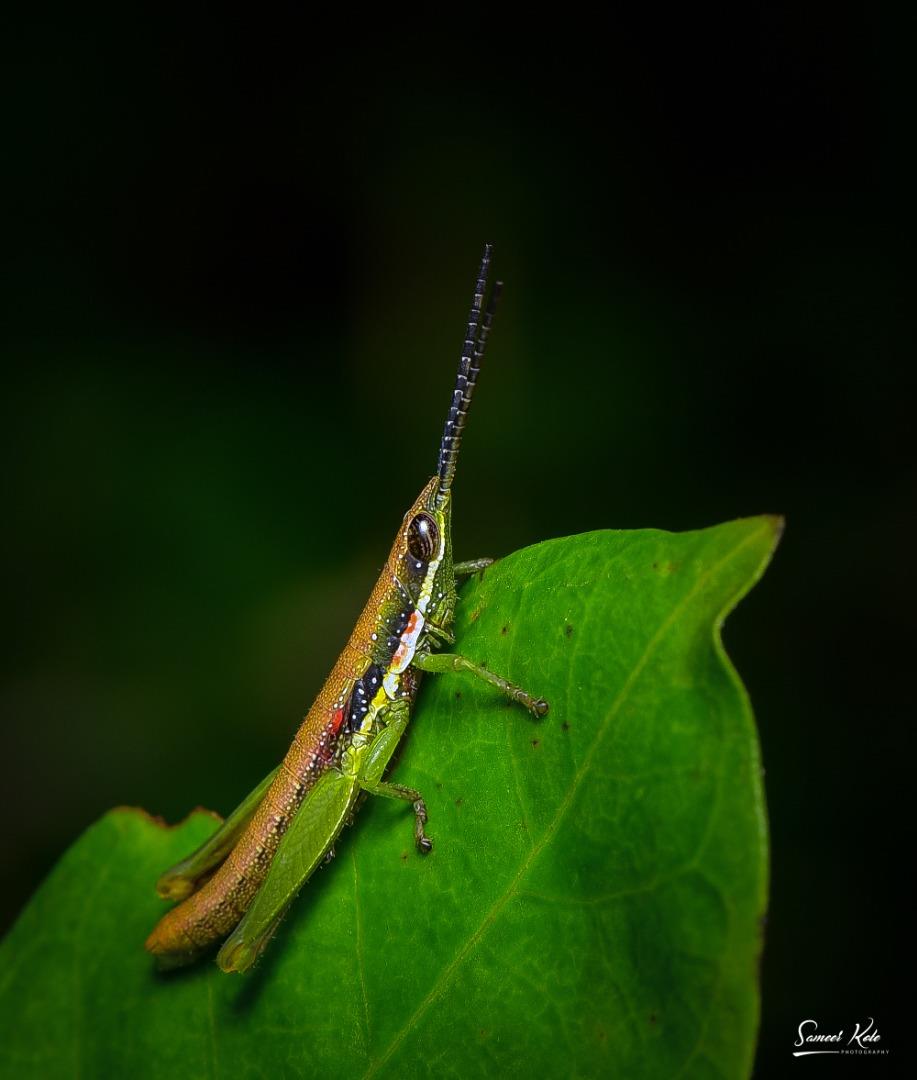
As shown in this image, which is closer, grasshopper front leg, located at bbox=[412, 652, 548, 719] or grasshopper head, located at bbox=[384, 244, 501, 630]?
grasshopper front leg, located at bbox=[412, 652, 548, 719]

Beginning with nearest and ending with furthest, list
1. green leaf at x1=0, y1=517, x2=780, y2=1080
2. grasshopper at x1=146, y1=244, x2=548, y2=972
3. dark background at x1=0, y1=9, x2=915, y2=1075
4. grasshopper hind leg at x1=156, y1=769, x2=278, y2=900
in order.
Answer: green leaf at x1=0, y1=517, x2=780, y2=1080 → grasshopper at x1=146, y1=244, x2=548, y2=972 → grasshopper hind leg at x1=156, y1=769, x2=278, y2=900 → dark background at x1=0, y1=9, x2=915, y2=1075

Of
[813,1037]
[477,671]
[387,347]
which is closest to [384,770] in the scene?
[477,671]

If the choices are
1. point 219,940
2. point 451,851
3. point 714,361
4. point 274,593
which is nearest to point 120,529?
point 274,593

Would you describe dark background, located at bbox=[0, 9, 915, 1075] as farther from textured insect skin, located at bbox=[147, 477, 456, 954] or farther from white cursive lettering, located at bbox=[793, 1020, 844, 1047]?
textured insect skin, located at bbox=[147, 477, 456, 954]

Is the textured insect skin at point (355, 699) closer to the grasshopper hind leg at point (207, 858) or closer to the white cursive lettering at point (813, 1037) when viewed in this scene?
the grasshopper hind leg at point (207, 858)

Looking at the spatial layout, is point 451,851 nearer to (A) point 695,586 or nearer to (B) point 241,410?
(A) point 695,586

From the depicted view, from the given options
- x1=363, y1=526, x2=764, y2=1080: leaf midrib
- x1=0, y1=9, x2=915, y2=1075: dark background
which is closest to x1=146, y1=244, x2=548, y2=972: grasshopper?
x1=363, y1=526, x2=764, y2=1080: leaf midrib
